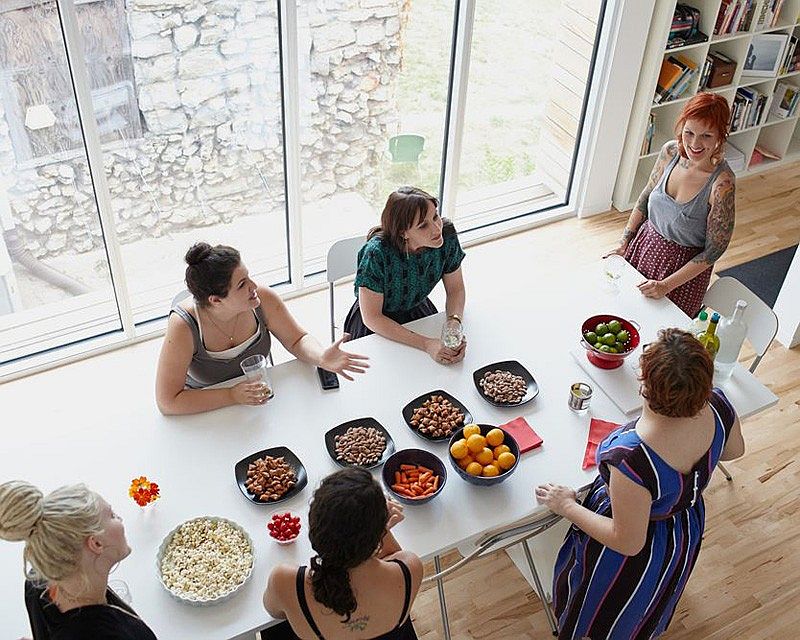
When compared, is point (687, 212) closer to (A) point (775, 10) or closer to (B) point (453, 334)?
(B) point (453, 334)

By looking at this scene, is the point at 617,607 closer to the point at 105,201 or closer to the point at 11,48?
the point at 105,201

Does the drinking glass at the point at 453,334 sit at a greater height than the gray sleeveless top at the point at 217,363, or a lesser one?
greater

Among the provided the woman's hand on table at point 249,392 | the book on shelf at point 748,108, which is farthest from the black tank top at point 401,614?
the book on shelf at point 748,108

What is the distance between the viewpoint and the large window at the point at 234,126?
3498 millimetres

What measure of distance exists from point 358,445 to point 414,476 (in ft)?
0.67

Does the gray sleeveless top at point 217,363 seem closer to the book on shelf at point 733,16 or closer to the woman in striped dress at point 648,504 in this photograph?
the woman in striped dress at point 648,504

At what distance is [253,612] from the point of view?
2098mm

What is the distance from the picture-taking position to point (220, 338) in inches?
109

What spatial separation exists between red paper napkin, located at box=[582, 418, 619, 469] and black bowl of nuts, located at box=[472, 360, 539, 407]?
0.71 feet

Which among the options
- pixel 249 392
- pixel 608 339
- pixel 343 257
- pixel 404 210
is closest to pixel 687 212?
pixel 608 339

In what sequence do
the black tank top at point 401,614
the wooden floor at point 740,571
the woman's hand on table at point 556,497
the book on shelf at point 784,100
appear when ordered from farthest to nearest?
the book on shelf at point 784,100, the wooden floor at point 740,571, the woman's hand on table at point 556,497, the black tank top at point 401,614

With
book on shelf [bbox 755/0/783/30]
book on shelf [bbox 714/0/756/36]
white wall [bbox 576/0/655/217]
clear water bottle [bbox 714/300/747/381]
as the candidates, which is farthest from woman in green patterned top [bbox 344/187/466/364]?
→ book on shelf [bbox 755/0/783/30]

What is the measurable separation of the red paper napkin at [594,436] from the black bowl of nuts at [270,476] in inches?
33.2

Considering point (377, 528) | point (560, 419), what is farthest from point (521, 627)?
point (377, 528)
